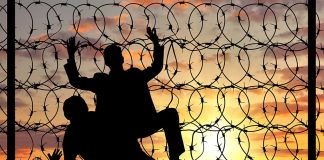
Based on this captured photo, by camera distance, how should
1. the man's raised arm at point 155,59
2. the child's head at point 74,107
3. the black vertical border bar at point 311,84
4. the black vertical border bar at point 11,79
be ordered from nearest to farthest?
the man's raised arm at point 155,59 < the child's head at point 74,107 < the black vertical border bar at point 311,84 < the black vertical border bar at point 11,79

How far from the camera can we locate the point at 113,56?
995cm

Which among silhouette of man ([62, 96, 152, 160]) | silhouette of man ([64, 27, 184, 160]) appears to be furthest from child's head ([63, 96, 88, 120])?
silhouette of man ([64, 27, 184, 160])

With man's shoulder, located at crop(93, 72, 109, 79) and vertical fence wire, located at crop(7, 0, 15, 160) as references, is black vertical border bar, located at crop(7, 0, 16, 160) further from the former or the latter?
man's shoulder, located at crop(93, 72, 109, 79)

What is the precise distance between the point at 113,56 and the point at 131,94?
505 millimetres

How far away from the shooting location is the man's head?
392 inches

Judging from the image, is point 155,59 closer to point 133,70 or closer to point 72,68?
point 133,70

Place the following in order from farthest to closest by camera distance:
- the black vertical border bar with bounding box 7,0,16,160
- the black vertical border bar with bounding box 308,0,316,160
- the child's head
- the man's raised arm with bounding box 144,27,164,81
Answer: the black vertical border bar with bounding box 7,0,16,160 → the black vertical border bar with bounding box 308,0,316,160 → the child's head → the man's raised arm with bounding box 144,27,164,81

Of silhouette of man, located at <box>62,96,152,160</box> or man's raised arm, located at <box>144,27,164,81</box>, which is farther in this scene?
silhouette of man, located at <box>62,96,152,160</box>

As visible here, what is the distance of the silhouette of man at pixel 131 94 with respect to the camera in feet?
32.5

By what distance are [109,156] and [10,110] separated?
1454 millimetres

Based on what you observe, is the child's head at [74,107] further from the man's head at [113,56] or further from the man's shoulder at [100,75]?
the man's head at [113,56]

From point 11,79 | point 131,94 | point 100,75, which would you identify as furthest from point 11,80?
point 131,94

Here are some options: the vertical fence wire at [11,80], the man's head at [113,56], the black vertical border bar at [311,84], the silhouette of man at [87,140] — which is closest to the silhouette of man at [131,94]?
the man's head at [113,56]

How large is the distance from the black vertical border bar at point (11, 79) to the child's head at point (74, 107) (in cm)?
92
